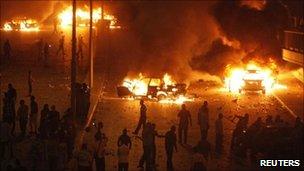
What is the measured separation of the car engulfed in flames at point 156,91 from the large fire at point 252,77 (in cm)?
447

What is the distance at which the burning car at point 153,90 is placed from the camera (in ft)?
107

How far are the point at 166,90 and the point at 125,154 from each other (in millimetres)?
17204

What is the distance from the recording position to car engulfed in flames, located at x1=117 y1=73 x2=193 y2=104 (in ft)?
107

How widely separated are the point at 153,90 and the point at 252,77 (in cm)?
643

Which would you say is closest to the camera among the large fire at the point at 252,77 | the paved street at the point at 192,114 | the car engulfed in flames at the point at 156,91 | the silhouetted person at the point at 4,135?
the silhouetted person at the point at 4,135

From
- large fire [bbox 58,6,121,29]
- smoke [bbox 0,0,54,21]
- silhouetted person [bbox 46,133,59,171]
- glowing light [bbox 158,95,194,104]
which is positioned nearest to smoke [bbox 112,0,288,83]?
glowing light [bbox 158,95,194,104]

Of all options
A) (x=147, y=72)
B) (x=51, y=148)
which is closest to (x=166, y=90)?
(x=147, y=72)

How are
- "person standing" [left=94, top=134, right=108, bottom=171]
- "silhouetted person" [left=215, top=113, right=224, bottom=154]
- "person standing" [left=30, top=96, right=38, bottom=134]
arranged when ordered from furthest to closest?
1. "person standing" [left=30, top=96, right=38, bottom=134]
2. "silhouetted person" [left=215, top=113, right=224, bottom=154]
3. "person standing" [left=94, top=134, right=108, bottom=171]

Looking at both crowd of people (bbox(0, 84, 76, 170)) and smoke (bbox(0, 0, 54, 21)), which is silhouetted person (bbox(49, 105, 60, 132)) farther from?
smoke (bbox(0, 0, 54, 21))

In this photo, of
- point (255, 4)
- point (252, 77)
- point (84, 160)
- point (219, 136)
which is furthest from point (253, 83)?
point (84, 160)

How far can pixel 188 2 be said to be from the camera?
137 ft

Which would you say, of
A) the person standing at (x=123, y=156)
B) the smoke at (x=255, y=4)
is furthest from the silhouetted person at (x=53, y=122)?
the smoke at (x=255, y=4)

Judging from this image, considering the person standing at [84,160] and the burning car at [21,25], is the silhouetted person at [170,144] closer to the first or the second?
the person standing at [84,160]

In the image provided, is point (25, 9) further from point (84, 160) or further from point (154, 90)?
point (84, 160)
